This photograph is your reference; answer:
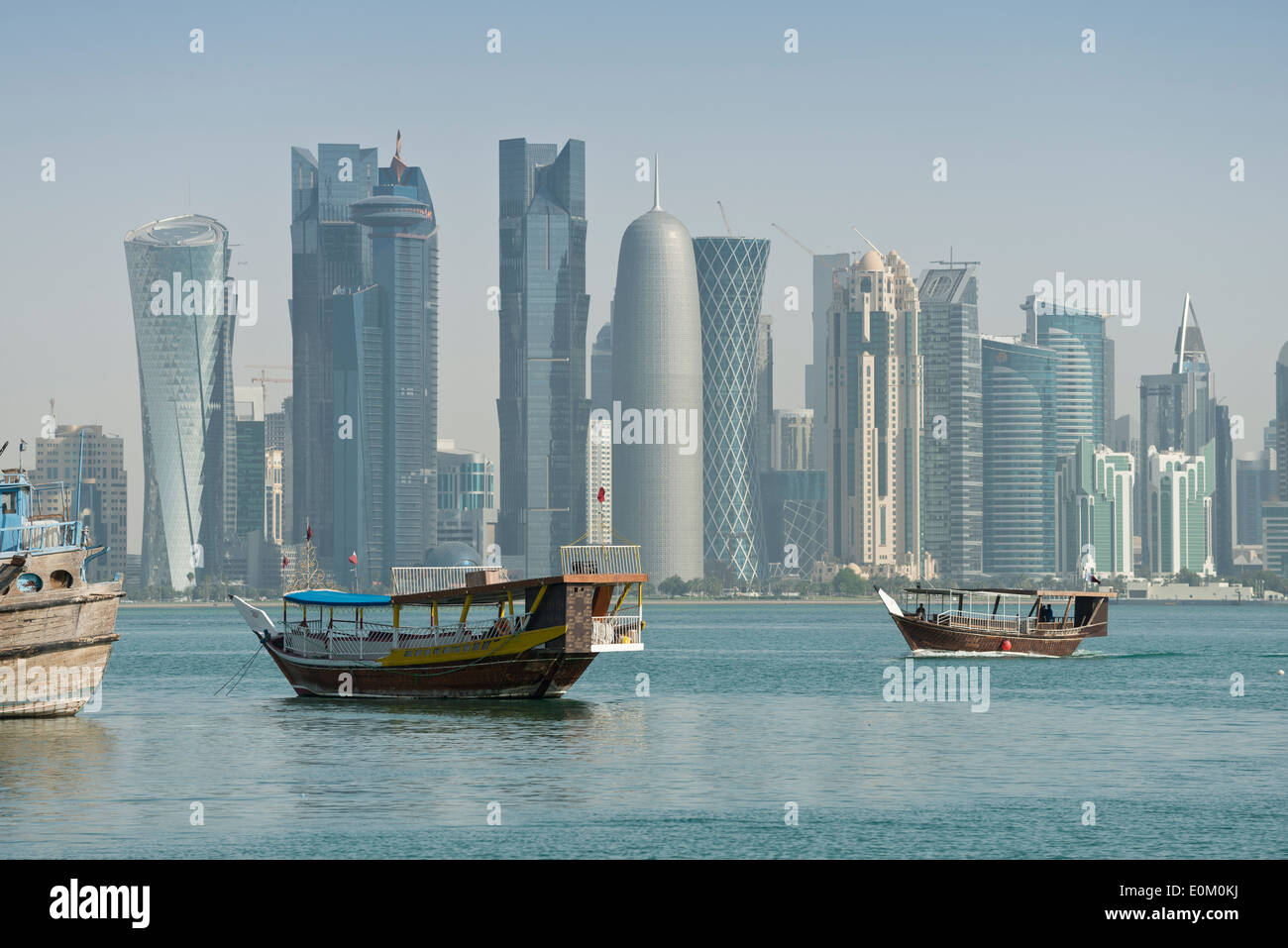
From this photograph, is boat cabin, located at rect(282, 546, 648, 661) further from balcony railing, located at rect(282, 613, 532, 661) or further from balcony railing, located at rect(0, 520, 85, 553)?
balcony railing, located at rect(0, 520, 85, 553)

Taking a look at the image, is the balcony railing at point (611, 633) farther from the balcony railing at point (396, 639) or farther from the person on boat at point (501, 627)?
the person on boat at point (501, 627)

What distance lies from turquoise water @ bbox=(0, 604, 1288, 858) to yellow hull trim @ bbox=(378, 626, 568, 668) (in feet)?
7.74

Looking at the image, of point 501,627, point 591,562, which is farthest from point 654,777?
point 501,627

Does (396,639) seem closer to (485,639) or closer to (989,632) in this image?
(485,639)

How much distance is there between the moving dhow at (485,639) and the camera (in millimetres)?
74188

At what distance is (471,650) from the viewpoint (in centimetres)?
7725

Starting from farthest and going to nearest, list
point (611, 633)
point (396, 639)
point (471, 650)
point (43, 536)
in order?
point (396, 639) < point (471, 650) < point (611, 633) < point (43, 536)

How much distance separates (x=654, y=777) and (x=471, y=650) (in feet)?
79.7

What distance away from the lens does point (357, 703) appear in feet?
266

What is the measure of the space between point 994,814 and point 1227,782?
Result: 1274 centimetres

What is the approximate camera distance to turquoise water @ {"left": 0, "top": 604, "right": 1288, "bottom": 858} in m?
42.3

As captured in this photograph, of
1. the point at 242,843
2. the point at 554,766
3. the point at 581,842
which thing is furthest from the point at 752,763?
the point at 242,843

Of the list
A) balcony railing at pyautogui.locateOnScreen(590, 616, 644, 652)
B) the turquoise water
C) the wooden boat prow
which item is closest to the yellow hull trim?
balcony railing at pyautogui.locateOnScreen(590, 616, 644, 652)
